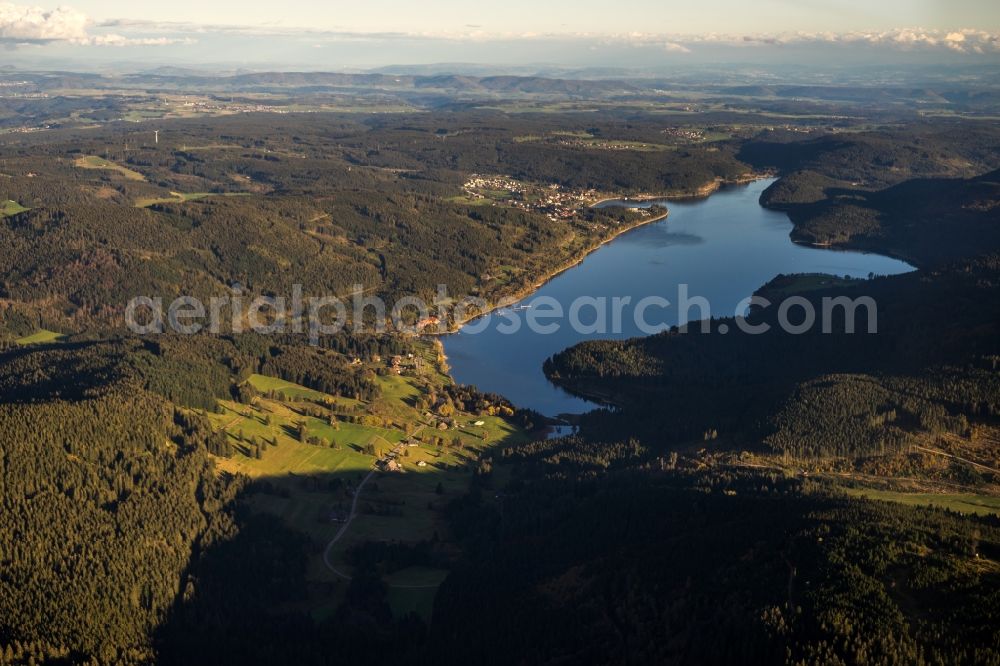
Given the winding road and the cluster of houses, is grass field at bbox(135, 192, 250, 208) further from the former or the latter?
the winding road

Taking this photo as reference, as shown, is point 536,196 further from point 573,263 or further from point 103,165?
point 103,165

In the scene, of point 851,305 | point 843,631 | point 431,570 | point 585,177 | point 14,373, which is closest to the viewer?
point 843,631

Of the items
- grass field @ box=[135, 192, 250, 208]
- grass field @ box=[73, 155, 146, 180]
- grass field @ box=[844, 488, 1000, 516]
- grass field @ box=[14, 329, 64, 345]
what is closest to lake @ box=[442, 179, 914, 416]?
grass field @ box=[844, 488, 1000, 516]

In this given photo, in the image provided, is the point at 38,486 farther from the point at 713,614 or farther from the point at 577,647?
the point at 713,614

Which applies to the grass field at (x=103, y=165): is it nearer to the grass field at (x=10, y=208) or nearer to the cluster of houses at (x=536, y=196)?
the grass field at (x=10, y=208)

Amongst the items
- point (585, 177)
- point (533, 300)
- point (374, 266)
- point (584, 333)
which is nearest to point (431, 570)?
point (584, 333)
